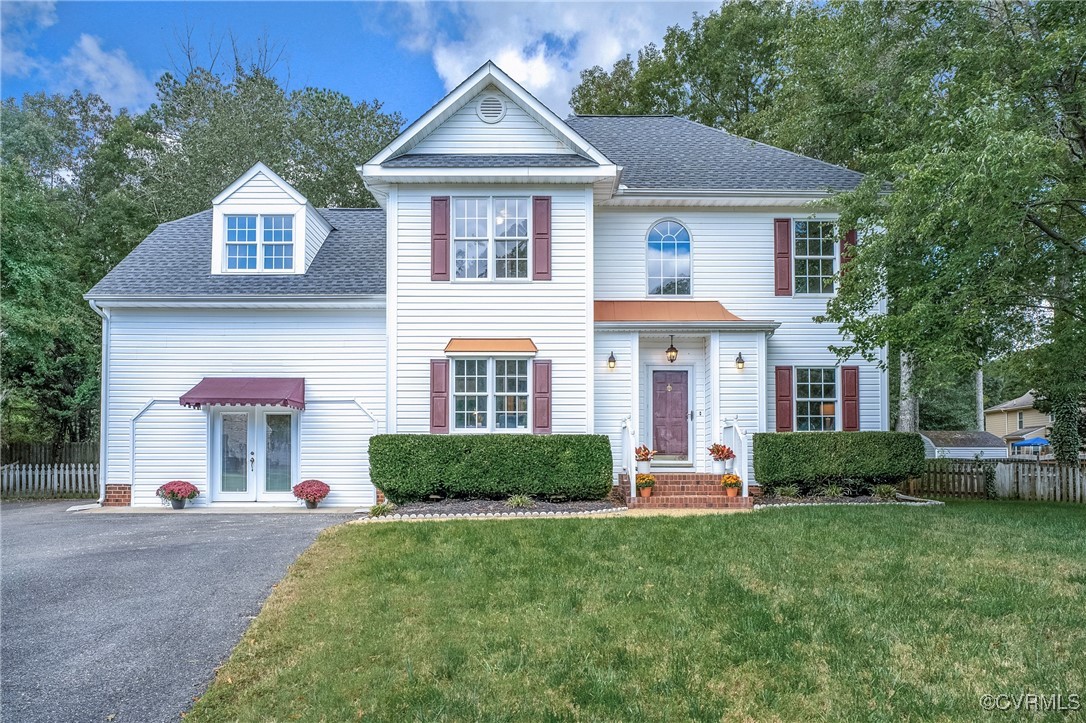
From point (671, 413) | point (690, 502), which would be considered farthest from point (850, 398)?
point (690, 502)

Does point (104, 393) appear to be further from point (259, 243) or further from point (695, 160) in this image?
point (695, 160)

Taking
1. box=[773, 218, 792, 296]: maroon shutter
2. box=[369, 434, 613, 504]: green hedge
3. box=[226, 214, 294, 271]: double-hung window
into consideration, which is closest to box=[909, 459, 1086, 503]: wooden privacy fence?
box=[773, 218, 792, 296]: maroon shutter

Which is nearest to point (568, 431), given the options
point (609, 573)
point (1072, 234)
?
point (609, 573)

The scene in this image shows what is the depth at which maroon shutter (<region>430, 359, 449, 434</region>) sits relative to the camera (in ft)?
39.5

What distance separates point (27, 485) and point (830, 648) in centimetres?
1894

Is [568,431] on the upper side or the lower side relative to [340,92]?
lower

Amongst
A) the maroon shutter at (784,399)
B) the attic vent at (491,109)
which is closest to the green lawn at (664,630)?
the maroon shutter at (784,399)

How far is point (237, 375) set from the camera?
1355cm

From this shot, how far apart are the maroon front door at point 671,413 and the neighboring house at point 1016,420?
30.3 meters

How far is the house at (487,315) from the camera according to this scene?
1224 centimetres

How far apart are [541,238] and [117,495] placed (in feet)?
33.3

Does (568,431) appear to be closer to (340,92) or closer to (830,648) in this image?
(830,648)

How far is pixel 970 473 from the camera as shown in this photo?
15.4 metres

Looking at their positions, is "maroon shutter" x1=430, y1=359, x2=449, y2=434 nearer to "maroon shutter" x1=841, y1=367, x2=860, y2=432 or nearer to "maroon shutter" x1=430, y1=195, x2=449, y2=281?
"maroon shutter" x1=430, y1=195, x2=449, y2=281
